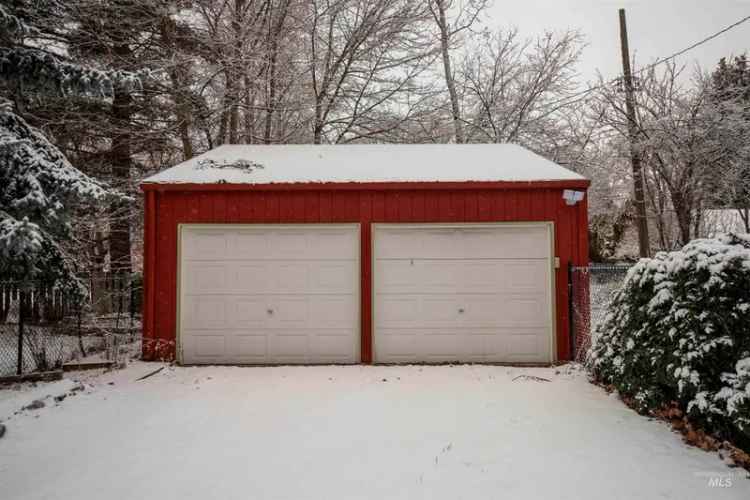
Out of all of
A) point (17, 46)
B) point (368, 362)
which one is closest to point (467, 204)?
point (368, 362)

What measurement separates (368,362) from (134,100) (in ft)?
29.9

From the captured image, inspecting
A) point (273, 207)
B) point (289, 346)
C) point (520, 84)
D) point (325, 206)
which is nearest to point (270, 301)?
point (289, 346)

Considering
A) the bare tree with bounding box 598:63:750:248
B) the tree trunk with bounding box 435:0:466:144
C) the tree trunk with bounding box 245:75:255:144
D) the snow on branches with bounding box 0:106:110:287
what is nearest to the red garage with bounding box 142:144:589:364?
the snow on branches with bounding box 0:106:110:287

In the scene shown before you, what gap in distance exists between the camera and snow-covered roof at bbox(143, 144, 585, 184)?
6816 millimetres

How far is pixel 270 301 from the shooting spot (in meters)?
6.84

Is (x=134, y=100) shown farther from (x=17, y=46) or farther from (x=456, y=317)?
(x=456, y=317)

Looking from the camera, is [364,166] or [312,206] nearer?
[312,206]

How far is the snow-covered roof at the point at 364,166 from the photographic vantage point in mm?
6816

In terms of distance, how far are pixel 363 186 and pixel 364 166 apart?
0.75 metres

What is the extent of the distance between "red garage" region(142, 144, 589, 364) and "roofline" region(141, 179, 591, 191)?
22mm

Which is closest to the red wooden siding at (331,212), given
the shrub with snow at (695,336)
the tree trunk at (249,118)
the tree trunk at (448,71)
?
the shrub with snow at (695,336)

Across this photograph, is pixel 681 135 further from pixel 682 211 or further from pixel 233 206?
pixel 233 206

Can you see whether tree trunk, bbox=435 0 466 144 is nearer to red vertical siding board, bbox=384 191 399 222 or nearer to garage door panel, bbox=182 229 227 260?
red vertical siding board, bbox=384 191 399 222

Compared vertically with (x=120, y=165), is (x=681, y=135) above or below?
above
